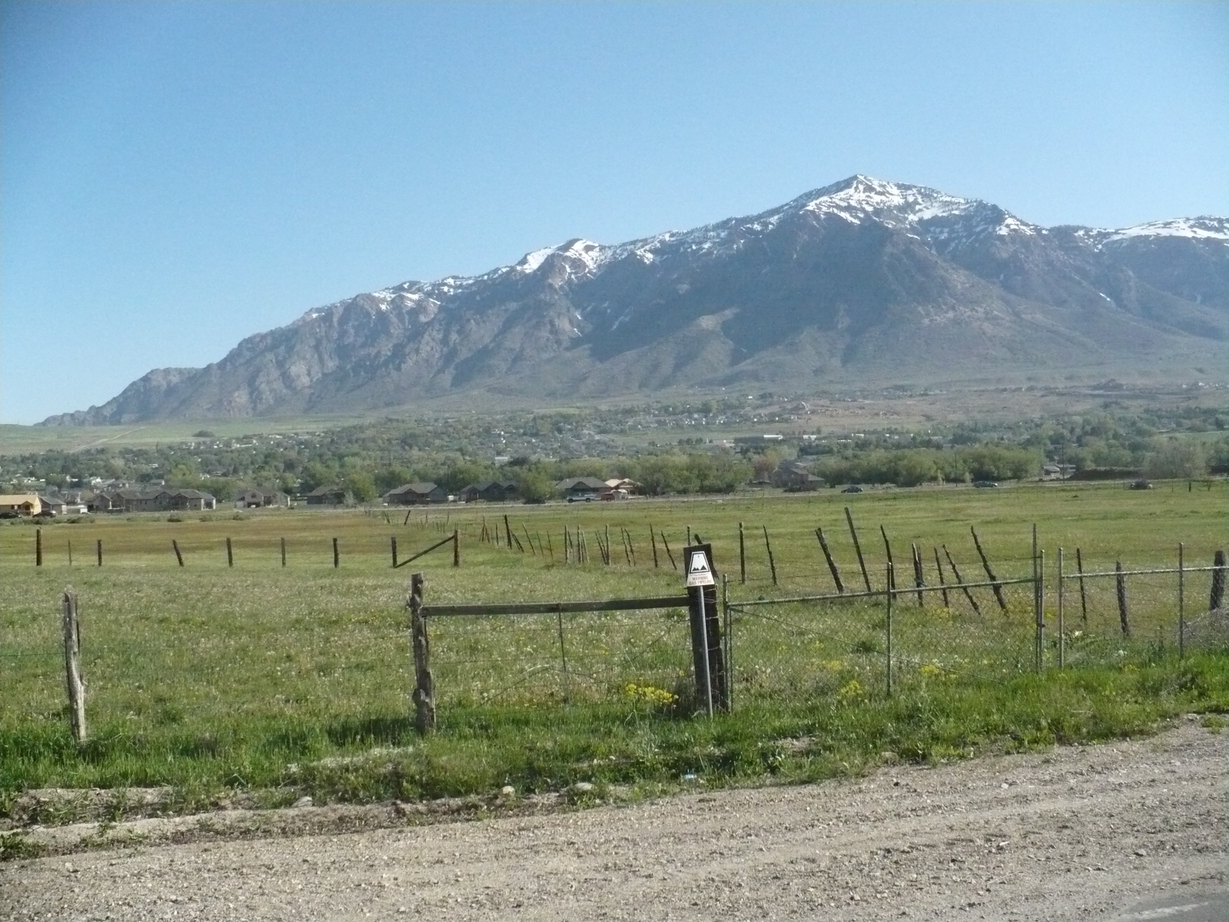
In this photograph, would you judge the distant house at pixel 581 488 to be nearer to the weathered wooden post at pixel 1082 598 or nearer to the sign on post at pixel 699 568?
the weathered wooden post at pixel 1082 598

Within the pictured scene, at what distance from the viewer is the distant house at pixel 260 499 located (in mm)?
171250

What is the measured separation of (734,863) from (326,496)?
172219mm

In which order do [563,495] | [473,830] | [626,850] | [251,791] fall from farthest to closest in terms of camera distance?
[563,495]
[251,791]
[473,830]
[626,850]

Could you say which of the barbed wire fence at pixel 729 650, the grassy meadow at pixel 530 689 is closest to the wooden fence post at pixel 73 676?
the grassy meadow at pixel 530 689

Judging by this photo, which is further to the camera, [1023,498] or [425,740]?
[1023,498]

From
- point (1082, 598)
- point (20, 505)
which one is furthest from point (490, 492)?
point (1082, 598)

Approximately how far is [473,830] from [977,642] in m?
11.1

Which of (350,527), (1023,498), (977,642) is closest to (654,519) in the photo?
(350,527)

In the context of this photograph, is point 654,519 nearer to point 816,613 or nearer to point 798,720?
point 816,613

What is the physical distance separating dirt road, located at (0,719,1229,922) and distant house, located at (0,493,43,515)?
127319mm

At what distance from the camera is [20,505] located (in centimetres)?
12225

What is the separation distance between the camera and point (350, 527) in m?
90.5

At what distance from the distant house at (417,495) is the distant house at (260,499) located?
1556 centimetres

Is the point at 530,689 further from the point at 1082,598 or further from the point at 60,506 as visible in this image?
the point at 60,506
